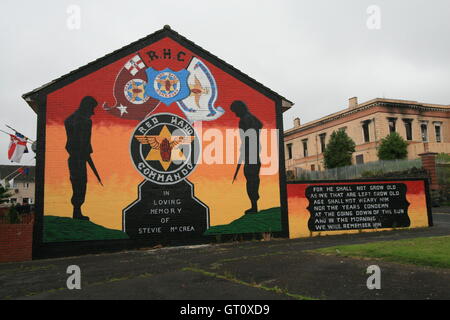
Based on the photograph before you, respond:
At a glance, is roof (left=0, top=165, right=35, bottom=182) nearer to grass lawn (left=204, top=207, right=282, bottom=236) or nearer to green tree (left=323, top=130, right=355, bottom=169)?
green tree (left=323, top=130, right=355, bottom=169)

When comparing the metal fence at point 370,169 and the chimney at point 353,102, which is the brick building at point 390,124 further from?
the metal fence at point 370,169

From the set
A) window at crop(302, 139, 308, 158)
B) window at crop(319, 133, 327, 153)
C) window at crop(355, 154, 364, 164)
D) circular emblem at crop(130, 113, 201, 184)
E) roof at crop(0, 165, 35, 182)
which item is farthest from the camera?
roof at crop(0, 165, 35, 182)

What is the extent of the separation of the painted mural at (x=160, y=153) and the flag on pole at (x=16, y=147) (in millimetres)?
7167

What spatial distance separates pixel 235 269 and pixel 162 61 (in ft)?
29.6

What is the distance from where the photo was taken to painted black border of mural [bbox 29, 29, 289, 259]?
468 inches

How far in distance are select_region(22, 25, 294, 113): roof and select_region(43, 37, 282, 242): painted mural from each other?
0.74ft

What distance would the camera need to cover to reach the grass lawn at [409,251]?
25.8 ft

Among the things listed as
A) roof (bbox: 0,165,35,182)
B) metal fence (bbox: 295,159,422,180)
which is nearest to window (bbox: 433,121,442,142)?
metal fence (bbox: 295,159,422,180)

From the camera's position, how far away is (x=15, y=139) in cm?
1822

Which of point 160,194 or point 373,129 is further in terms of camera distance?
point 373,129

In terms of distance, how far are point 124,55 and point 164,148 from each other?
13.0 ft

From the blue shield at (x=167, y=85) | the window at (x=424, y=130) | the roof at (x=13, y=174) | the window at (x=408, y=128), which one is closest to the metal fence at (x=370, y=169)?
the window at (x=408, y=128)
